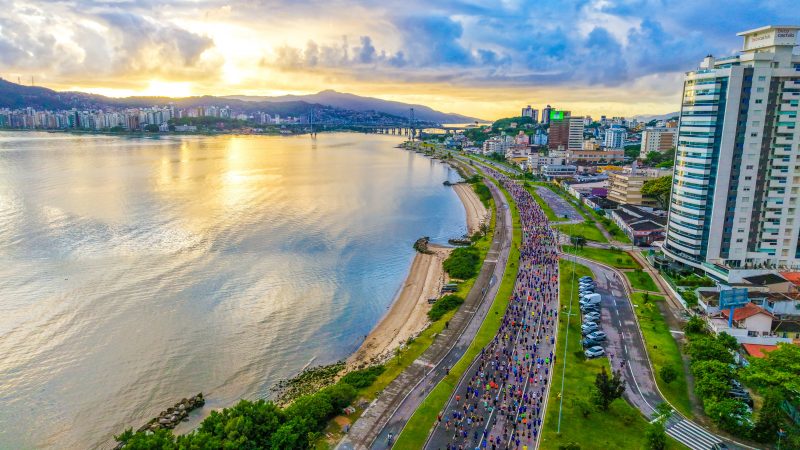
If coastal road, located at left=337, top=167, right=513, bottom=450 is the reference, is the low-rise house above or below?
above

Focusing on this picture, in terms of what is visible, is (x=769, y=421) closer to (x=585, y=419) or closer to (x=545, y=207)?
(x=585, y=419)

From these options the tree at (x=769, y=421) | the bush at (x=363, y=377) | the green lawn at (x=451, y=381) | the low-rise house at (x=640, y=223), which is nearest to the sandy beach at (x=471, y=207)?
Answer: the low-rise house at (x=640, y=223)

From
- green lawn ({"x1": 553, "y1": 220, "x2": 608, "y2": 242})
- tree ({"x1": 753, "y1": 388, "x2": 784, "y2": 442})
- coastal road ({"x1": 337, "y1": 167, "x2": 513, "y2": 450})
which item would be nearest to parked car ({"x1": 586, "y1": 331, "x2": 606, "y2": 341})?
coastal road ({"x1": 337, "y1": 167, "x2": 513, "y2": 450})

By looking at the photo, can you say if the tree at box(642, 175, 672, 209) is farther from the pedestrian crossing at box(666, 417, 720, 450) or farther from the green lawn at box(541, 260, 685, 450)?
the pedestrian crossing at box(666, 417, 720, 450)

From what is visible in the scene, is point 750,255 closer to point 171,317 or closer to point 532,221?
point 532,221

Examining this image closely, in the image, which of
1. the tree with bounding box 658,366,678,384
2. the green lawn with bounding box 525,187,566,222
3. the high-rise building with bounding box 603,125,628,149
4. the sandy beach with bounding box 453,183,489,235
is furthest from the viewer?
the high-rise building with bounding box 603,125,628,149

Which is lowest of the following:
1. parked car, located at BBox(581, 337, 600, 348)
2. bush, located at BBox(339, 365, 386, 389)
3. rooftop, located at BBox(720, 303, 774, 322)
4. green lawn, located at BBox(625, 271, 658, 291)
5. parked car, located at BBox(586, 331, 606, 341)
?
bush, located at BBox(339, 365, 386, 389)

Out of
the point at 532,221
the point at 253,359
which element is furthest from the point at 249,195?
the point at 253,359
